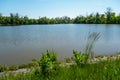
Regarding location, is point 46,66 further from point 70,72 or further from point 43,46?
point 43,46

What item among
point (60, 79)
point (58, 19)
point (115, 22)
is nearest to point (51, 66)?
point (60, 79)

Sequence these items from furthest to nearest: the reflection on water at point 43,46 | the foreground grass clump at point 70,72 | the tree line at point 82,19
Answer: the tree line at point 82,19 → the reflection on water at point 43,46 → the foreground grass clump at point 70,72

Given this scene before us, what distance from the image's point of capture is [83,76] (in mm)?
3586

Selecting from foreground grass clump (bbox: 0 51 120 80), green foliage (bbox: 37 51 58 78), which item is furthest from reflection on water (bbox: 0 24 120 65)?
green foliage (bbox: 37 51 58 78)

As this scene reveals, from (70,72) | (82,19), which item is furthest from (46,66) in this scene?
(82,19)

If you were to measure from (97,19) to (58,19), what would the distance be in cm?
6846

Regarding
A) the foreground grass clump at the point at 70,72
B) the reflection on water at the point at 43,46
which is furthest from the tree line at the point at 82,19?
the foreground grass clump at the point at 70,72

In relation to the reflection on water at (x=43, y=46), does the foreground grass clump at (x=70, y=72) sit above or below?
above

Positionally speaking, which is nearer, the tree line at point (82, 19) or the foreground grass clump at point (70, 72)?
the foreground grass clump at point (70, 72)

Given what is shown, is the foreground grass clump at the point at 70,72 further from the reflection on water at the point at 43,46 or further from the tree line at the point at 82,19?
the tree line at the point at 82,19

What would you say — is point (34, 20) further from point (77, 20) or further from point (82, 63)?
point (82, 63)

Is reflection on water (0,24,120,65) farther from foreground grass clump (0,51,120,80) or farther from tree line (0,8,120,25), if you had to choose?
tree line (0,8,120,25)

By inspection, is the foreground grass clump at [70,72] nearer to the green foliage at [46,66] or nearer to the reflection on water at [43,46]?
the green foliage at [46,66]

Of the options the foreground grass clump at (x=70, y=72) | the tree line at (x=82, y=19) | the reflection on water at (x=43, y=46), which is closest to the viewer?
the foreground grass clump at (x=70, y=72)
